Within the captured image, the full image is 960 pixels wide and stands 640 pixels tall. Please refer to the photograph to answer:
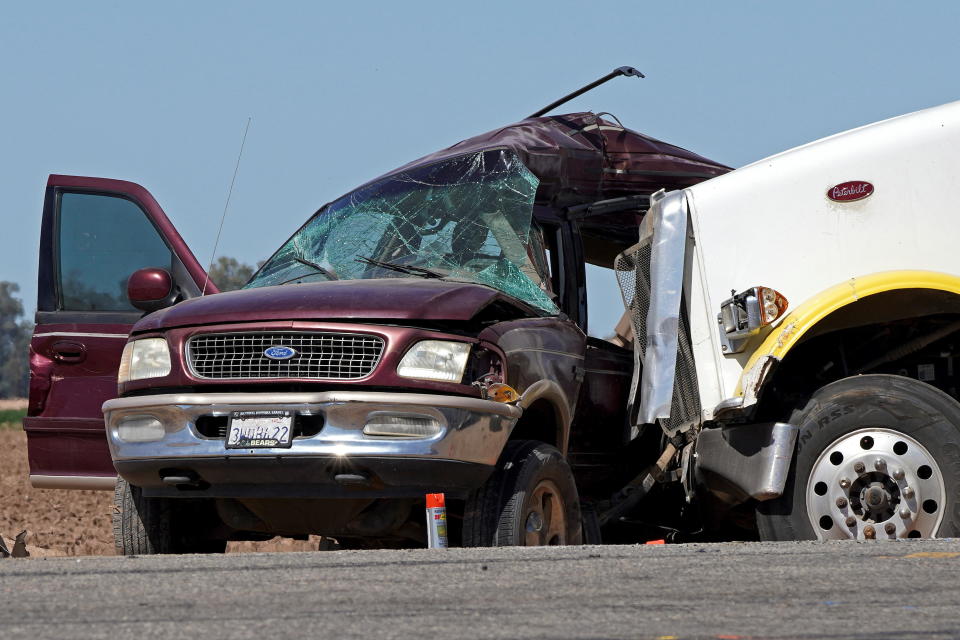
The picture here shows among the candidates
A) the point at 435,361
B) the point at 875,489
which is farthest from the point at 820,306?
the point at 435,361

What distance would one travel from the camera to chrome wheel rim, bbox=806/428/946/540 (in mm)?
6898

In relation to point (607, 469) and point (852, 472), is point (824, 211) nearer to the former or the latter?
point (852, 472)

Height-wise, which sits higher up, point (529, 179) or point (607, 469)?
point (529, 179)

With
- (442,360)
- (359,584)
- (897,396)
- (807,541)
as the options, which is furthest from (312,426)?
(897,396)

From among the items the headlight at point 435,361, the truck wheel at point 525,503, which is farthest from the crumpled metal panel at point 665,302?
the headlight at point 435,361

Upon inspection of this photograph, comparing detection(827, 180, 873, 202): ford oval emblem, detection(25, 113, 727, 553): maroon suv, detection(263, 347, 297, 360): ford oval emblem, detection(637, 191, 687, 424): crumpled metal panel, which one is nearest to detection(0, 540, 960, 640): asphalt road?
detection(25, 113, 727, 553): maroon suv

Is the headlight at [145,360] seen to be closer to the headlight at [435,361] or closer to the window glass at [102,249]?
the headlight at [435,361]

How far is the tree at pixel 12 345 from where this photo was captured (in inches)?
4520

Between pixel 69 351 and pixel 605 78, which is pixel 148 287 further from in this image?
pixel 605 78

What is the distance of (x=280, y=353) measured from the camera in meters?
6.66

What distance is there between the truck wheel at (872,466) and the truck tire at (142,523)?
2816mm

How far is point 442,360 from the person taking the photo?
21.8 ft

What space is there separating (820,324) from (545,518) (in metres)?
1.64

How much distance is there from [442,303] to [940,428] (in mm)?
2336
